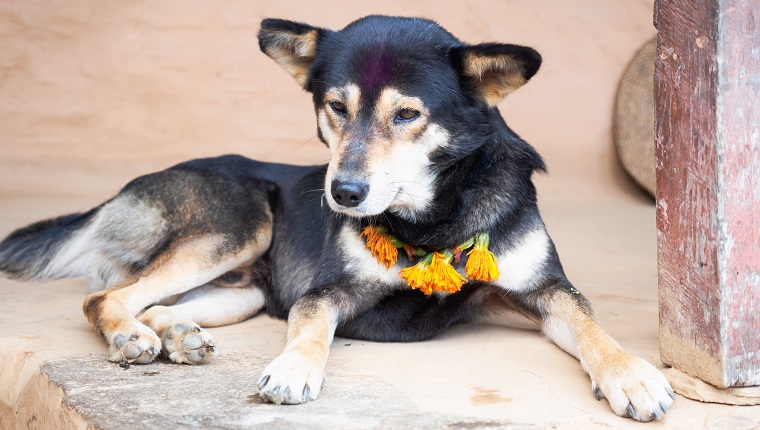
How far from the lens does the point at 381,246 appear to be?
377cm

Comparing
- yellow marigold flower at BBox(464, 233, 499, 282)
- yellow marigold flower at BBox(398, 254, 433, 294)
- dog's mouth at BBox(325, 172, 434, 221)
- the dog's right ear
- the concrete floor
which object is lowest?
the concrete floor

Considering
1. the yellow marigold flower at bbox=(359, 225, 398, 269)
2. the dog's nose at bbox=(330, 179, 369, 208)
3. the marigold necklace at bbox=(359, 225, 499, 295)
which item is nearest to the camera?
the dog's nose at bbox=(330, 179, 369, 208)

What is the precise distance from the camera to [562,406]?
10.1 feet

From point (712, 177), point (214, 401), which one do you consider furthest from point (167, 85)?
point (712, 177)

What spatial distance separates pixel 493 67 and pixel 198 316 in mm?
1758

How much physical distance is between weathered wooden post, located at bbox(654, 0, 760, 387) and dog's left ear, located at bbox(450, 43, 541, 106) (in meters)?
0.49

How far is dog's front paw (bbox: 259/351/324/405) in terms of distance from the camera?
10.0 ft

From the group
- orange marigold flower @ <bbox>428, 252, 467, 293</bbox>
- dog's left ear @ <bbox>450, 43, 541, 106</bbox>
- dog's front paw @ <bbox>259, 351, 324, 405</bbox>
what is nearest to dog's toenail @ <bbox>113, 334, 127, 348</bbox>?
dog's front paw @ <bbox>259, 351, 324, 405</bbox>

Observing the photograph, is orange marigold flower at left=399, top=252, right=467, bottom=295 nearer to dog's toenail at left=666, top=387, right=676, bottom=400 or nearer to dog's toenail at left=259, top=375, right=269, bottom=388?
dog's toenail at left=259, top=375, right=269, bottom=388

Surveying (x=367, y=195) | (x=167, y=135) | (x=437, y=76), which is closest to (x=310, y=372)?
(x=367, y=195)

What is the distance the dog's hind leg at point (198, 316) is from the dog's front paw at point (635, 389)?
4.80 feet

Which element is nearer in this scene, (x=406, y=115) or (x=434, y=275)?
(x=406, y=115)

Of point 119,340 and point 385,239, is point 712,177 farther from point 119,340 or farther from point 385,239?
point 119,340

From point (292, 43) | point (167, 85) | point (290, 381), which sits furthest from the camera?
point (167, 85)
